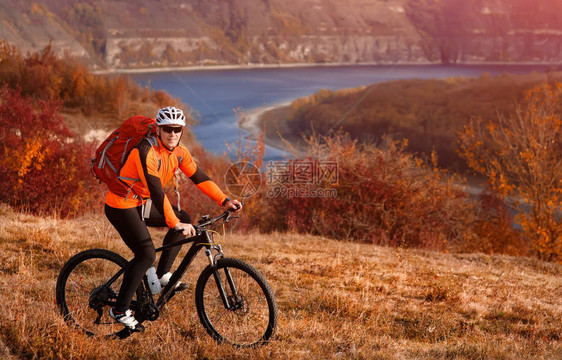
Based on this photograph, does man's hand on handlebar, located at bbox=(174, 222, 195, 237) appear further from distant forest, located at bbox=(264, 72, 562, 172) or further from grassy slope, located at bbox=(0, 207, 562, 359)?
distant forest, located at bbox=(264, 72, 562, 172)

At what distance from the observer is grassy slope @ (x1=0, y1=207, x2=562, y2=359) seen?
15.8 ft

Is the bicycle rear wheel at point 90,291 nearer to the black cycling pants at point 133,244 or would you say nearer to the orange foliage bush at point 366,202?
the black cycling pants at point 133,244

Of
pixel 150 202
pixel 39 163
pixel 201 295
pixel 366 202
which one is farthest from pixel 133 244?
pixel 39 163

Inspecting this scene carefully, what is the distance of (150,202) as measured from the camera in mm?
4703

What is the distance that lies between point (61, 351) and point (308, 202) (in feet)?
52.4

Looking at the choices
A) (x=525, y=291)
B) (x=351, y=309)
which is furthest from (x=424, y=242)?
(x=351, y=309)

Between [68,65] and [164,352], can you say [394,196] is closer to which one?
[164,352]

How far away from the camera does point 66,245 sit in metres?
8.51

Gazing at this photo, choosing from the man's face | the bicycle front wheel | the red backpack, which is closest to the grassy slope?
the bicycle front wheel

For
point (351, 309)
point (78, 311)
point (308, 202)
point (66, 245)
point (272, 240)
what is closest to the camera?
point (78, 311)

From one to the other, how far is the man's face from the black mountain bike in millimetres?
792

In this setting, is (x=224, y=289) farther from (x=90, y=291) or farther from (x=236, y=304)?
(x=90, y=291)

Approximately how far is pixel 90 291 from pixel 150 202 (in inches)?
52.7

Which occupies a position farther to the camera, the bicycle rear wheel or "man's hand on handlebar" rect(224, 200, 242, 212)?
the bicycle rear wheel
